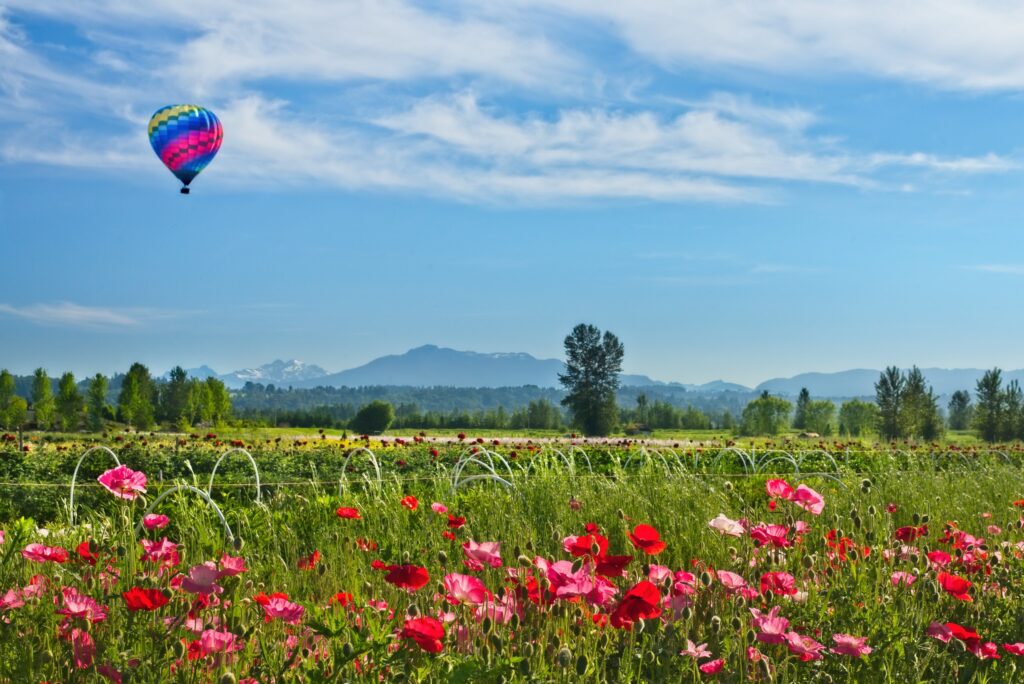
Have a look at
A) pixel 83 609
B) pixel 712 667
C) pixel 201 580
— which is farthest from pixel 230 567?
pixel 712 667

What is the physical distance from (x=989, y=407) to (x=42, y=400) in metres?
38.7

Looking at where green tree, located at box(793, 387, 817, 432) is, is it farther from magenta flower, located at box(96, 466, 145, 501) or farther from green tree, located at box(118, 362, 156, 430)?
magenta flower, located at box(96, 466, 145, 501)

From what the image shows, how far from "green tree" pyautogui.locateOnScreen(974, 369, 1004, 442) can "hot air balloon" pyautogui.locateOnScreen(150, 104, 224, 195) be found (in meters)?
27.2

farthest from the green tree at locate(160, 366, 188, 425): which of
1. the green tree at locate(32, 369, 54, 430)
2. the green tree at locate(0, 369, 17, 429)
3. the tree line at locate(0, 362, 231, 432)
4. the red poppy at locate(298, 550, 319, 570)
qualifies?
the red poppy at locate(298, 550, 319, 570)

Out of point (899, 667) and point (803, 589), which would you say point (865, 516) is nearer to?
Answer: point (803, 589)

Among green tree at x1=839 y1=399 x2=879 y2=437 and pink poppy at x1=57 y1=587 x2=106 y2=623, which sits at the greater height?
green tree at x1=839 y1=399 x2=879 y2=437

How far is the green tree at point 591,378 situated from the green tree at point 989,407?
1765 cm

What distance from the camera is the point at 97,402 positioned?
1583 inches

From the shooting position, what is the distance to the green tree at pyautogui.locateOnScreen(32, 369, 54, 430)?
123 feet

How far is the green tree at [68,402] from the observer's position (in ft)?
118

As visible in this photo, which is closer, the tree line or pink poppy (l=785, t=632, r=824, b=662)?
pink poppy (l=785, t=632, r=824, b=662)

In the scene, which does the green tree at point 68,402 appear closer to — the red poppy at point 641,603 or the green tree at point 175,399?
the green tree at point 175,399

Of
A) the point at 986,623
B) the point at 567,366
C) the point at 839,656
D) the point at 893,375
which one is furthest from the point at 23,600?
the point at 567,366

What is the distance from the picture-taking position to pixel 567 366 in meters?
50.3
